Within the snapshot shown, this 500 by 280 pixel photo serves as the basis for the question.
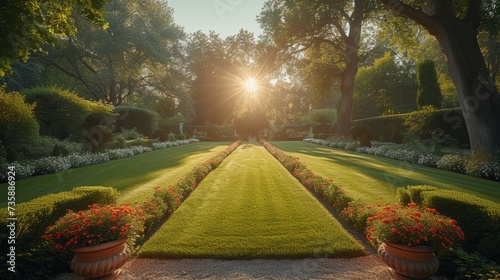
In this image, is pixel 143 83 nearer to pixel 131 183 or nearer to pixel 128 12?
pixel 128 12

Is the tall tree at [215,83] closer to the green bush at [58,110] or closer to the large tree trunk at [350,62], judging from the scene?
the large tree trunk at [350,62]

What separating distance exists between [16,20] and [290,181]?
10.8 meters

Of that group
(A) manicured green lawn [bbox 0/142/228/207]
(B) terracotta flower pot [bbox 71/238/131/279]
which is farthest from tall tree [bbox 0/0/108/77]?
(B) terracotta flower pot [bbox 71/238/131/279]

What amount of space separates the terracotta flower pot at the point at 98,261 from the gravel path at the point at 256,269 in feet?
1.87

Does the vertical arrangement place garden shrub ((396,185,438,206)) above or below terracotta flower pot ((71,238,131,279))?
above

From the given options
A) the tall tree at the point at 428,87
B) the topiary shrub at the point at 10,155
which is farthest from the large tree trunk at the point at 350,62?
the topiary shrub at the point at 10,155

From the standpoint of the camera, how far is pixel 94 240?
3428 millimetres

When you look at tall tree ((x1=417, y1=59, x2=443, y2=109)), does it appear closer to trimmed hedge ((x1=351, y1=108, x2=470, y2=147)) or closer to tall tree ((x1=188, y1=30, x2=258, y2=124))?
trimmed hedge ((x1=351, y1=108, x2=470, y2=147))

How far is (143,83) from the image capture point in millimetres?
40156

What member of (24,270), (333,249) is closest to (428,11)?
(333,249)

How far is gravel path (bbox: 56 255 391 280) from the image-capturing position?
12.7 feet

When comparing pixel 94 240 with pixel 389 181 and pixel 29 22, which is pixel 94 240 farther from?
pixel 389 181

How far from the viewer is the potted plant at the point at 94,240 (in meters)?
3.38

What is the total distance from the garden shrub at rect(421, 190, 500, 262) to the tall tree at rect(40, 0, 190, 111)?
114 feet
